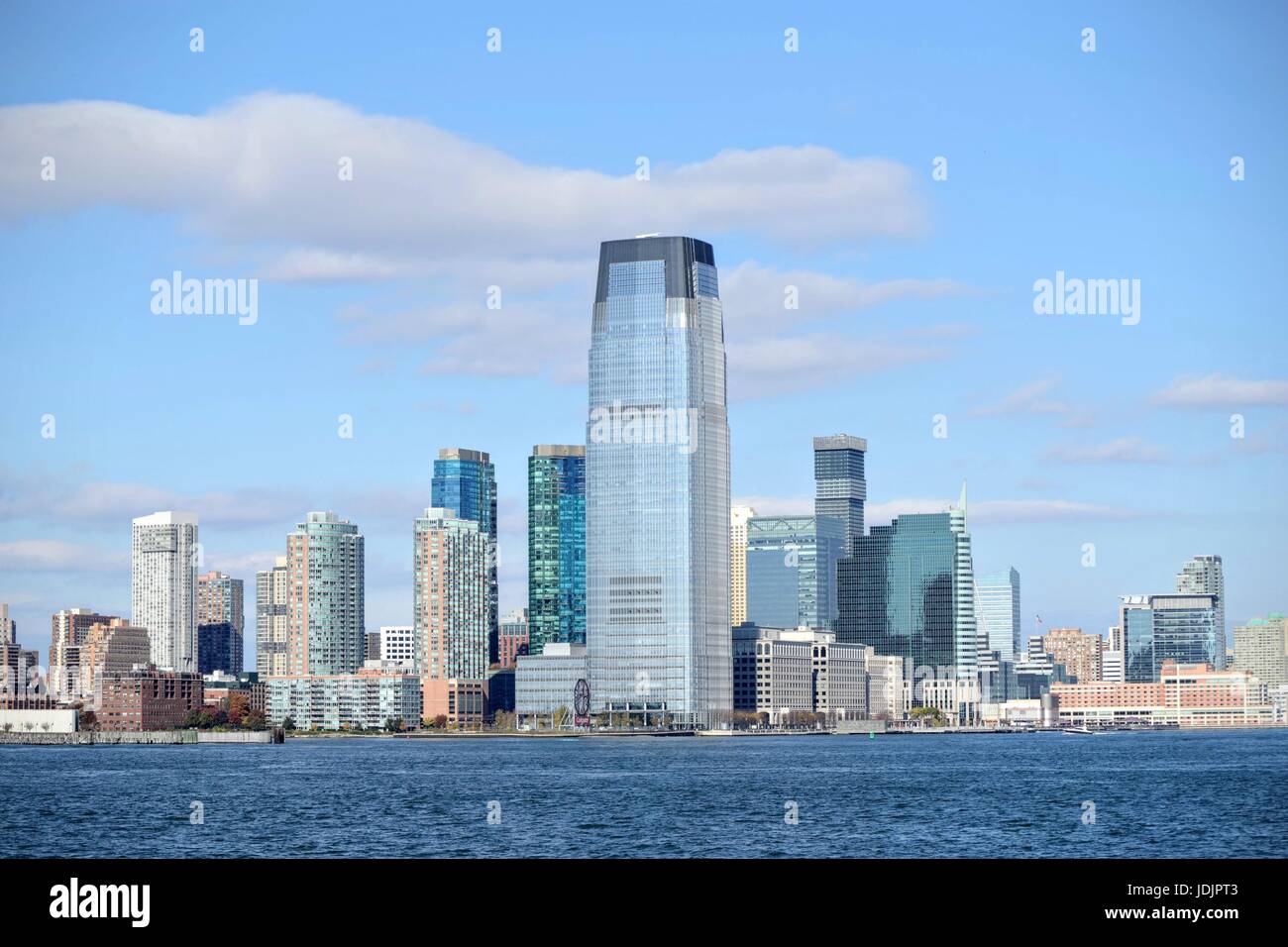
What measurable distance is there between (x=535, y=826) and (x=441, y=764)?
85717mm

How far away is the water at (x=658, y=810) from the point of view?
219ft

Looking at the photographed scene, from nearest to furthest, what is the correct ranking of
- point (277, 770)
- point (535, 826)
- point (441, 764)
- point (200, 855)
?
point (200, 855) < point (535, 826) < point (277, 770) < point (441, 764)

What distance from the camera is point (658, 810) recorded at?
86.5 meters

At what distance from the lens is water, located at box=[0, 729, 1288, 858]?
66.6 m
